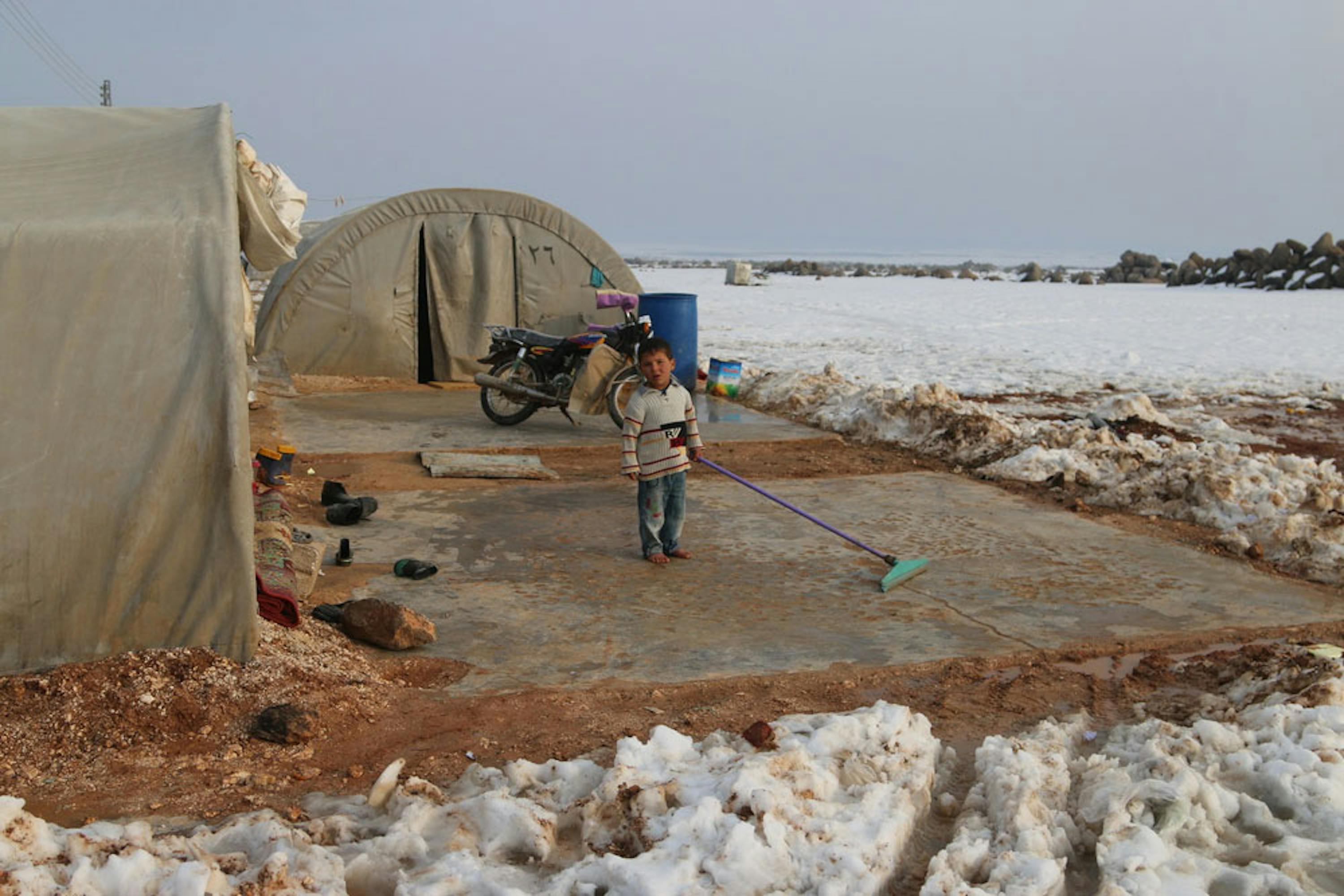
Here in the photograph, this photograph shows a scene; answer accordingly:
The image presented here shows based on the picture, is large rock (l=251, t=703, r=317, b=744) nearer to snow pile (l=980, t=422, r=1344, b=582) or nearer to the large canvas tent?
snow pile (l=980, t=422, r=1344, b=582)

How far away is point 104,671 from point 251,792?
0.88 meters

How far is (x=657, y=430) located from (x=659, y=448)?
91 millimetres

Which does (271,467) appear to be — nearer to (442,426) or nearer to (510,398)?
(510,398)

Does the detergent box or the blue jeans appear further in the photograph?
the detergent box

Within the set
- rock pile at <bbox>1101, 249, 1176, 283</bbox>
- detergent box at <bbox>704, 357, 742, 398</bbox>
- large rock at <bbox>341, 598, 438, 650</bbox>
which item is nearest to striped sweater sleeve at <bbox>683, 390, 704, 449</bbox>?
large rock at <bbox>341, 598, 438, 650</bbox>

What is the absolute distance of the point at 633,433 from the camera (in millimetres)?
5898

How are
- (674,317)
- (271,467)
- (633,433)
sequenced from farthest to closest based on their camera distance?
(674,317) → (633,433) → (271,467)

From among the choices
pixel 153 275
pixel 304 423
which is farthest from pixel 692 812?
pixel 304 423

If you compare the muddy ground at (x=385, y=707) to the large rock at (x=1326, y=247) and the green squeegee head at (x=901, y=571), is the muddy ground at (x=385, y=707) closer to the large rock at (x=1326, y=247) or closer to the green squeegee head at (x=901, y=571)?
the green squeegee head at (x=901, y=571)

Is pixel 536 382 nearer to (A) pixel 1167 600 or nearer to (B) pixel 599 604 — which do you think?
(B) pixel 599 604

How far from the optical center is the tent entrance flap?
43.7 feet

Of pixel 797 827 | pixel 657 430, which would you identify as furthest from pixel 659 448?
pixel 797 827

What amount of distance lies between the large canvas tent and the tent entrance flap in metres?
0.02

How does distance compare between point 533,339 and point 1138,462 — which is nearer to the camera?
point 1138,462
